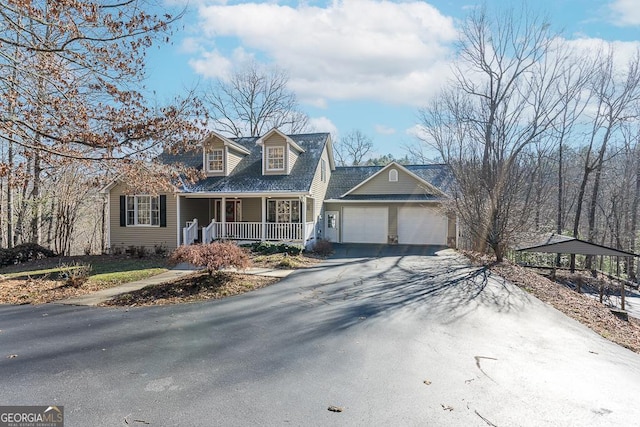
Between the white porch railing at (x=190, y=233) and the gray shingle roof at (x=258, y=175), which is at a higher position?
the gray shingle roof at (x=258, y=175)

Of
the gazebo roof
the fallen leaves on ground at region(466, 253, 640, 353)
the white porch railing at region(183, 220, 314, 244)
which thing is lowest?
the fallen leaves on ground at region(466, 253, 640, 353)

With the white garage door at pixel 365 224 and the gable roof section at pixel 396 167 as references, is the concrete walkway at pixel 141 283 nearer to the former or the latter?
the white garage door at pixel 365 224

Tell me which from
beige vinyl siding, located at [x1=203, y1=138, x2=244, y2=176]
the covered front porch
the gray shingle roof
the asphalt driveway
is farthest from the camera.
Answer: beige vinyl siding, located at [x1=203, y1=138, x2=244, y2=176]

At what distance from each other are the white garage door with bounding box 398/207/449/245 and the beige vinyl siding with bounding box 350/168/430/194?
45.0 inches

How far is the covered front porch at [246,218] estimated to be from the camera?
16938 mm

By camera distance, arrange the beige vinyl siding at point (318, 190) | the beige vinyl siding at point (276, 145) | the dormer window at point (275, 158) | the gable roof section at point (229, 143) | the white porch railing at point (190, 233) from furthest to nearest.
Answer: the beige vinyl siding at point (318, 190), the dormer window at point (275, 158), the beige vinyl siding at point (276, 145), the gable roof section at point (229, 143), the white porch railing at point (190, 233)

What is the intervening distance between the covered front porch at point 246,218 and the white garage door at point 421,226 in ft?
18.2

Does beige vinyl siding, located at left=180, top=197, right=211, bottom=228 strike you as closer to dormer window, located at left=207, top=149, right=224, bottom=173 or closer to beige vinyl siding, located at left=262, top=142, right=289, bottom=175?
dormer window, located at left=207, top=149, right=224, bottom=173

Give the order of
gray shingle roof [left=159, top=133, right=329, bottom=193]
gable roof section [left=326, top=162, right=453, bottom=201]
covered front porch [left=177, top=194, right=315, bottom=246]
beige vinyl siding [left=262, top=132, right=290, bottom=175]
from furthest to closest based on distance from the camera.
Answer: gable roof section [left=326, top=162, right=453, bottom=201] → beige vinyl siding [left=262, top=132, right=290, bottom=175] → gray shingle roof [left=159, top=133, right=329, bottom=193] → covered front porch [left=177, top=194, right=315, bottom=246]

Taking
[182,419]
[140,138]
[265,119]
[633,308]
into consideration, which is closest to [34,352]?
[182,419]

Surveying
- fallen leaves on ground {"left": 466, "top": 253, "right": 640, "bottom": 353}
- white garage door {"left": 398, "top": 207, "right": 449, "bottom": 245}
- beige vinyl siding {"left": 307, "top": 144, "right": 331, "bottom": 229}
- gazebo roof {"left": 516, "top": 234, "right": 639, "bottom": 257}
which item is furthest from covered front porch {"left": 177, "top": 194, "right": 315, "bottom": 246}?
gazebo roof {"left": 516, "top": 234, "right": 639, "bottom": 257}

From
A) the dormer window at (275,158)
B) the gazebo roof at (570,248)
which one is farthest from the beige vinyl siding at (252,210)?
the gazebo roof at (570,248)

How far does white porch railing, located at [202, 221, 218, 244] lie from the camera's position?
16.7 m

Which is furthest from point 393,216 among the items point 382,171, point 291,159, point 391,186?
point 291,159
